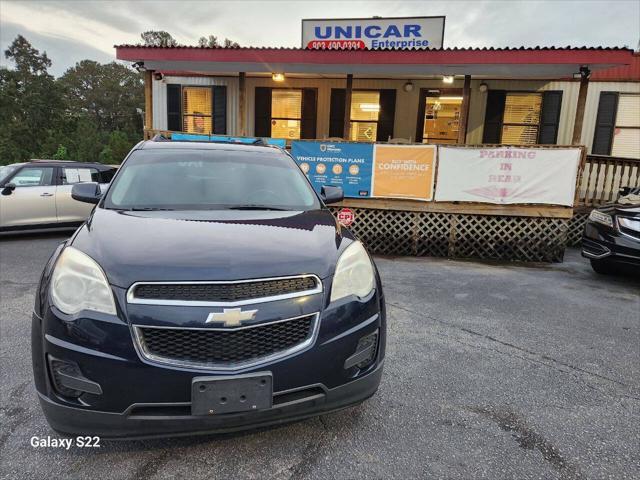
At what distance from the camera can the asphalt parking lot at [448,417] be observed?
86.6 inches

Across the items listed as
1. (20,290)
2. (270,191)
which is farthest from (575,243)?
(20,290)

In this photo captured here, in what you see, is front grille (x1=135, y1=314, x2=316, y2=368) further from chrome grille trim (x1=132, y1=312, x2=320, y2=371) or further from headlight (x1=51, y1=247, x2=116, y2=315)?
headlight (x1=51, y1=247, x2=116, y2=315)

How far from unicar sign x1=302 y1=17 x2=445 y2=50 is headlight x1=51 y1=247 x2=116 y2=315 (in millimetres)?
10841

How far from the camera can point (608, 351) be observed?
3846 millimetres

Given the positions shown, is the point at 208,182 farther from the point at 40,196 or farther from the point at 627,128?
the point at 627,128

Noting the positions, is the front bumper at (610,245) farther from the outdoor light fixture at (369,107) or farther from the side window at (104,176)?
the side window at (104,176)

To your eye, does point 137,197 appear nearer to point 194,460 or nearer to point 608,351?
point 194,460

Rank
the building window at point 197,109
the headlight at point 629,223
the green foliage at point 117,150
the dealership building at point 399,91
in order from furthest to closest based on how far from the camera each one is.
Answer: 1. the green foliage at point 117,150
2. the building window at point 197,109
3. the dealership building at point 399,91
4. the headlight at point 629,223

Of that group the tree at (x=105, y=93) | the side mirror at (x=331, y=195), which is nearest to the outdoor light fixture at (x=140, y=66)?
the side mirror at (x=331, y=195)

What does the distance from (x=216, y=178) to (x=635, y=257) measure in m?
5.47

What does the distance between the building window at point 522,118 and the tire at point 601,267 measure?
17.4 feet

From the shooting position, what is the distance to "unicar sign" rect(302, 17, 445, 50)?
11172mm

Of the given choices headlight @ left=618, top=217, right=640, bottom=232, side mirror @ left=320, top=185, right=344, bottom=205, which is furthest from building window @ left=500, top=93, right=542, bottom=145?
side mirror @ left=320, top=185, right=344, bottom=205

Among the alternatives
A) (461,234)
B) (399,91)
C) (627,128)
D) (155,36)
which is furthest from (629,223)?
(155,36)
